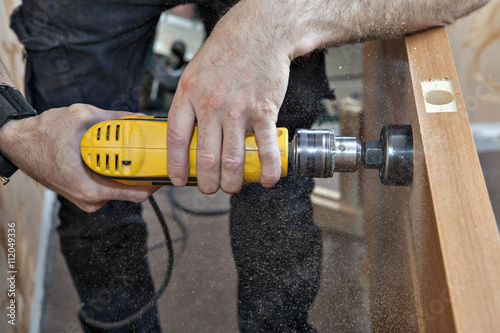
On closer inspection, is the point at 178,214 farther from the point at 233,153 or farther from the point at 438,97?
the point at 438,97

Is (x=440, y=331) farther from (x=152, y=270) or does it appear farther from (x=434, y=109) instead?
(x=152, y=270)

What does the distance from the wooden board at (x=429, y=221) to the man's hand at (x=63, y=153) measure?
457 mm

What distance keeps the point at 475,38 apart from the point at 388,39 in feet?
3.68

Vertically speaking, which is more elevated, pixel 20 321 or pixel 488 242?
pixel 488 242

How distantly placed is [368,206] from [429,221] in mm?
237

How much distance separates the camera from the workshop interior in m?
0.47

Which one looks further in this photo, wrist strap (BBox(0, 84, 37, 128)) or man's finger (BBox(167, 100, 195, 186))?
wrist strap (BBox(0, 84, 37, 128))

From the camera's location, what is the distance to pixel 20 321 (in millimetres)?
1067

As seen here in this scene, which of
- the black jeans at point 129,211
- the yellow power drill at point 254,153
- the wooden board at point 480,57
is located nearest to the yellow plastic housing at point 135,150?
the yellow power drill at point 254,153

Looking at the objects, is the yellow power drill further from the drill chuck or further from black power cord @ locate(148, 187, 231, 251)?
black power cord @ locate(148, 187, 231, 251)

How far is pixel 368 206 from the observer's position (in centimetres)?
73

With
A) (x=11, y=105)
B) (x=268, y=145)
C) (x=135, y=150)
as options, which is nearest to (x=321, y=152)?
(x=268, y=145)

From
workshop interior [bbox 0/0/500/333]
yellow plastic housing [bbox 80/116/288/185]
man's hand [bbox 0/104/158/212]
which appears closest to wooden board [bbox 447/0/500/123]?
workshop interior [bbox 0/0/500/333]

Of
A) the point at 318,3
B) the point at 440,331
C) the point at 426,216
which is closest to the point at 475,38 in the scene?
the point at 318,3
